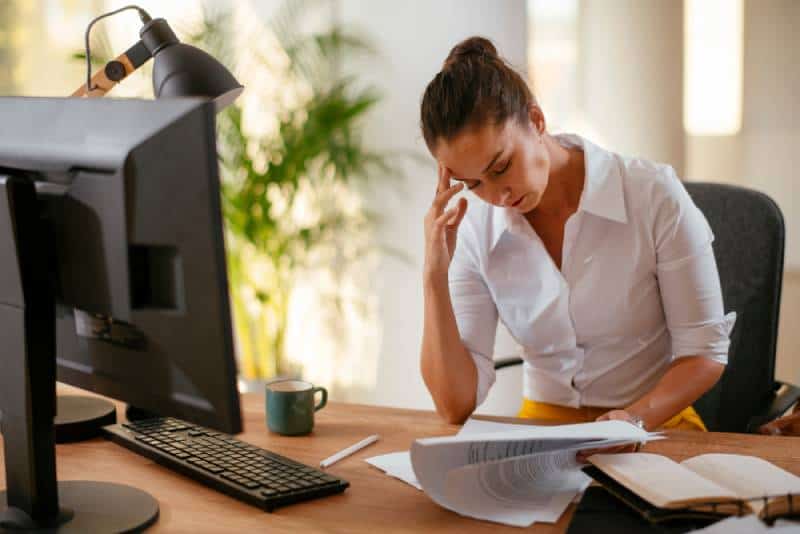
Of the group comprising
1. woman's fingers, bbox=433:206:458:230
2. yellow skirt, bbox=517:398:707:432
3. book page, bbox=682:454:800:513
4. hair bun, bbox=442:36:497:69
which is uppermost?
hair bun, bbox=442:36:497:69

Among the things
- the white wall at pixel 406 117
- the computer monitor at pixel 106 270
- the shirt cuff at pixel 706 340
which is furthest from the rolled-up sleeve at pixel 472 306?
the white wall at pixel 406 117

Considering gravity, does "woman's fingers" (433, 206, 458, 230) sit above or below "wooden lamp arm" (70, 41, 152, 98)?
below

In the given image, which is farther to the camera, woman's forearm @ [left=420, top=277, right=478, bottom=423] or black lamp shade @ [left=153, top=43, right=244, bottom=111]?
woman's forearm @ [left=420, top=277, right=478, bottom=423]

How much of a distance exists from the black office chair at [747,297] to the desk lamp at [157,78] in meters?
1.02

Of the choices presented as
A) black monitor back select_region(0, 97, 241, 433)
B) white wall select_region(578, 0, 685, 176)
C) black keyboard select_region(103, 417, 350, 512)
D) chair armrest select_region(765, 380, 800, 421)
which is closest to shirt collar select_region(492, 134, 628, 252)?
chair armrest select_region(765, 380, 800, 421)

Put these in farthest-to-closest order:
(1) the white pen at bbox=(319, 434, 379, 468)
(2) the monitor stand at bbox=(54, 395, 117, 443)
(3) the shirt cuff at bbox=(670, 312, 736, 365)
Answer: (3) the shirt cuff at bbox=(670, 312, 736, 365) → (2) the monitor stand at bbox=(54, 395, 117, 443) → (1) the white pen at bbox=(319, 434, 379, 468)

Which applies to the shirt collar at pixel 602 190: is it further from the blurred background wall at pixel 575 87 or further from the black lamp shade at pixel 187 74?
the blurred background wall at pixel 575 87

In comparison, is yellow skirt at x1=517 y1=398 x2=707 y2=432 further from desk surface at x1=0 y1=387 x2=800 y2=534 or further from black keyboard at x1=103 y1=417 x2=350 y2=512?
black keyboard at x1=103 y1=417 x2=350 y2=512

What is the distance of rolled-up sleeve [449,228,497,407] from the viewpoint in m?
1.83

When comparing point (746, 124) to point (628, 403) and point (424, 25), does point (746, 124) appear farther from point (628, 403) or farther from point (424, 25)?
point (628, 403)

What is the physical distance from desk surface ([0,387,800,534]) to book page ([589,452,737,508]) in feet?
0.27

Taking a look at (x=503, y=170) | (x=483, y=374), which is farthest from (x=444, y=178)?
Answer: (x=483, y=374)

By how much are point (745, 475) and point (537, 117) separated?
2.49 feet

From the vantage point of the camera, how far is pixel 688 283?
168 centimetres
